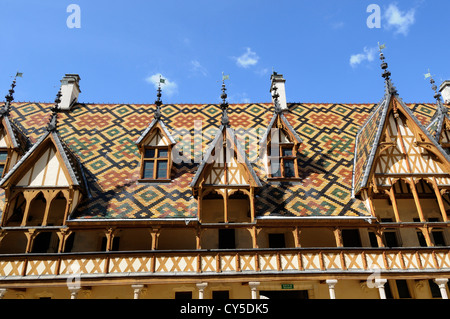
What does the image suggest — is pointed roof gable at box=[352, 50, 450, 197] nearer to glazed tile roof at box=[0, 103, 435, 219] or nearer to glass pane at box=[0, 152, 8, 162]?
glazed tile roof at box=[0, 103, 435, 219]

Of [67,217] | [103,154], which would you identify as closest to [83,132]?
[103,154]

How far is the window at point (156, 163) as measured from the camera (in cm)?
1662

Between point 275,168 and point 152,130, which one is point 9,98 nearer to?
point 152,130

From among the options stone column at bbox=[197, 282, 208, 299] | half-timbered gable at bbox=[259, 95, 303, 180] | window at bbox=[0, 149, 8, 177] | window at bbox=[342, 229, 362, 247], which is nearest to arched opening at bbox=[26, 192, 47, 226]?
window at bbox=[0, 149, 8, 177]

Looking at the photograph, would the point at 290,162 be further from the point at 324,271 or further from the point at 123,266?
the point at 123,266

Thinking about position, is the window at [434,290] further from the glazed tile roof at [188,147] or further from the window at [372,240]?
the glazed tile roof at [188,147]

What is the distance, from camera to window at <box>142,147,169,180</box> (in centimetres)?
1662

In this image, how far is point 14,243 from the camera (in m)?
14.6

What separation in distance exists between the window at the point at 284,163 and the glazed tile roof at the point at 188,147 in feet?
1.74

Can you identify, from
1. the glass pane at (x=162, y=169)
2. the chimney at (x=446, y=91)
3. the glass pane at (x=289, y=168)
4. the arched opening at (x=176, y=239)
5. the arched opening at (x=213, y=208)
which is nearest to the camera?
the arched opening at (x=176, y=239)

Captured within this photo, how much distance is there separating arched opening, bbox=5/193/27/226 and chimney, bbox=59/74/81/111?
327 inches

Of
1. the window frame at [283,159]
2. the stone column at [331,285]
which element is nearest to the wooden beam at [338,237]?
the stone column at [331,285]

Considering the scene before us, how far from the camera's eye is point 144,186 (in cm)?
Answer: 1608

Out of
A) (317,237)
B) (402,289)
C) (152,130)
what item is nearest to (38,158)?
(152,130)
